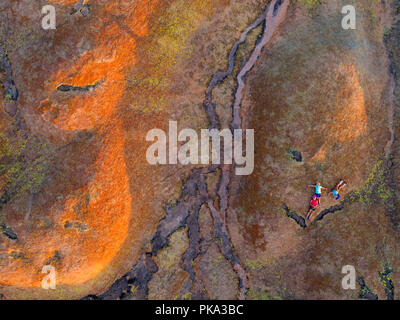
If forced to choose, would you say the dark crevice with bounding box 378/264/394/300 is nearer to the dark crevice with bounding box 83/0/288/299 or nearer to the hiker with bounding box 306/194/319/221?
the hiker with bounding box 306/194/319/221

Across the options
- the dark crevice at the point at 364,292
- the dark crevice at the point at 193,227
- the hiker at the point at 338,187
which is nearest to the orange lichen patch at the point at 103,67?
the dark crevice at the point at 193,227

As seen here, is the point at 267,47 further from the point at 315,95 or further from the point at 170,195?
the point at 170,195

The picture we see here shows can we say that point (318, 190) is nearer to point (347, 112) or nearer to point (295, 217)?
point (295, 217)

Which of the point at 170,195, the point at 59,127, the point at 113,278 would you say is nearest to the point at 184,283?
the point at 113,278

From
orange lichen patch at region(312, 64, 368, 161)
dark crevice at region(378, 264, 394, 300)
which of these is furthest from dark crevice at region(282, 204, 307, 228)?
dark crevice at region(378, 264, 394, 300)

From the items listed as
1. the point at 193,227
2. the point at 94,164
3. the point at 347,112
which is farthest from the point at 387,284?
the point at 94,164

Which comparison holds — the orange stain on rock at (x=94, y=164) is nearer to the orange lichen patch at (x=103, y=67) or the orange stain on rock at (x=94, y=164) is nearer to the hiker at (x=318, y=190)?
the orange lichen patch at (x=103, y=67)
